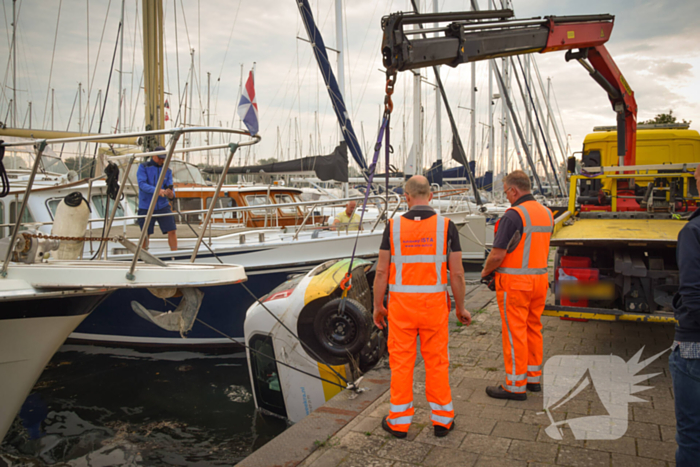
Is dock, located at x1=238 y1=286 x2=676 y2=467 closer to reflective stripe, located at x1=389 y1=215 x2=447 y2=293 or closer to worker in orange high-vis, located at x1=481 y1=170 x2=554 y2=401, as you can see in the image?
worker in orange high-vis, located at x1=481 y1=170 x2=554 y2=401

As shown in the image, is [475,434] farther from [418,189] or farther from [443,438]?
[418,189]

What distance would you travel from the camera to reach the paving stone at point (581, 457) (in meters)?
2.72

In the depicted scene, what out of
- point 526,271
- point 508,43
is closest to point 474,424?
point 526,271

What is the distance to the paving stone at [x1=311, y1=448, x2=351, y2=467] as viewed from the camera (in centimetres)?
286

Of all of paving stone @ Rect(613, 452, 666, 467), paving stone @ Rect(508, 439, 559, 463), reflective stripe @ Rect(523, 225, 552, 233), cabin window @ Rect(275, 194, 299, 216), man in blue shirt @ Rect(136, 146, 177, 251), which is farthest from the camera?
cabin window @ Rect(275, 194, 299, 216)

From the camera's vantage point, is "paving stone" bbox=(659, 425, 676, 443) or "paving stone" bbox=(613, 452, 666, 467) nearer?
"paving stone" bbox=(613, 452, 666, 467)

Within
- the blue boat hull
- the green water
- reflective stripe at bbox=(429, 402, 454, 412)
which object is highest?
reflective stripe at bbox=(429, 402, 454, 412)

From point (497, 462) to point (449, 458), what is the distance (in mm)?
276

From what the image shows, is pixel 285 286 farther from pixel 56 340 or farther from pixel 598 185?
pixel 598 185

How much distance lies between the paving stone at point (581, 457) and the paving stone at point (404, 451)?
2.59 feet

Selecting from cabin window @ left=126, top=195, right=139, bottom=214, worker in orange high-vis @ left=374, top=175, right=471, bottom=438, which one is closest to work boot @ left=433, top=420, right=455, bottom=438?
worker in orange high-vis @ left=374, top=175, right=471, bottom=438

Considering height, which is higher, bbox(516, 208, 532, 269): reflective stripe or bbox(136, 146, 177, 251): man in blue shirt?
bbox(136, 146, 177, 251): man in blue shirt

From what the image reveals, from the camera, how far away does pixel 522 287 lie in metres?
3.61

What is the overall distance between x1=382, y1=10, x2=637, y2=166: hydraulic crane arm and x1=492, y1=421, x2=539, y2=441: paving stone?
300cm
